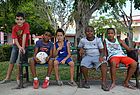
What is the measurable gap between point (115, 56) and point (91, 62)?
0.58 meters

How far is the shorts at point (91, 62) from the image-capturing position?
689cm

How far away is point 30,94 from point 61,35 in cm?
170

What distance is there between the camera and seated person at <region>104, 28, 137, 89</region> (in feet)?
22.5

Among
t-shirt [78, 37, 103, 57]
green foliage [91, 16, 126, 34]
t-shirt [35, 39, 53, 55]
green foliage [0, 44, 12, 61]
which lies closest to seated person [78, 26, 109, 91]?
t-shirt [78, 37, 103, 57]

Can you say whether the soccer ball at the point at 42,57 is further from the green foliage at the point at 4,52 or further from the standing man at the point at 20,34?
the green foliage at the point at 4,52

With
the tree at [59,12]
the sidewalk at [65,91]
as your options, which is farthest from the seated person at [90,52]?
the tree at [59,12]

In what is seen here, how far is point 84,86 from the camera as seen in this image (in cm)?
696

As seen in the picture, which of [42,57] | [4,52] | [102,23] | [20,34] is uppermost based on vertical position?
[102,23]

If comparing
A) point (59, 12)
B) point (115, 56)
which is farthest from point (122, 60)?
point (59, 12)

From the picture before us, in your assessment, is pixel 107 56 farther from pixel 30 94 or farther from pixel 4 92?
pixel 4 92

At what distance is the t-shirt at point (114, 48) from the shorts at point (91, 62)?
0.36 meters

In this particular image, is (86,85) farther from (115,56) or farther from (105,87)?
(115,56)

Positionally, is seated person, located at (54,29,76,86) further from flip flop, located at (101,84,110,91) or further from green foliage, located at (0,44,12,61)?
green foliage, located at (0,44,12,61)

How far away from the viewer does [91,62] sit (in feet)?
22.9
